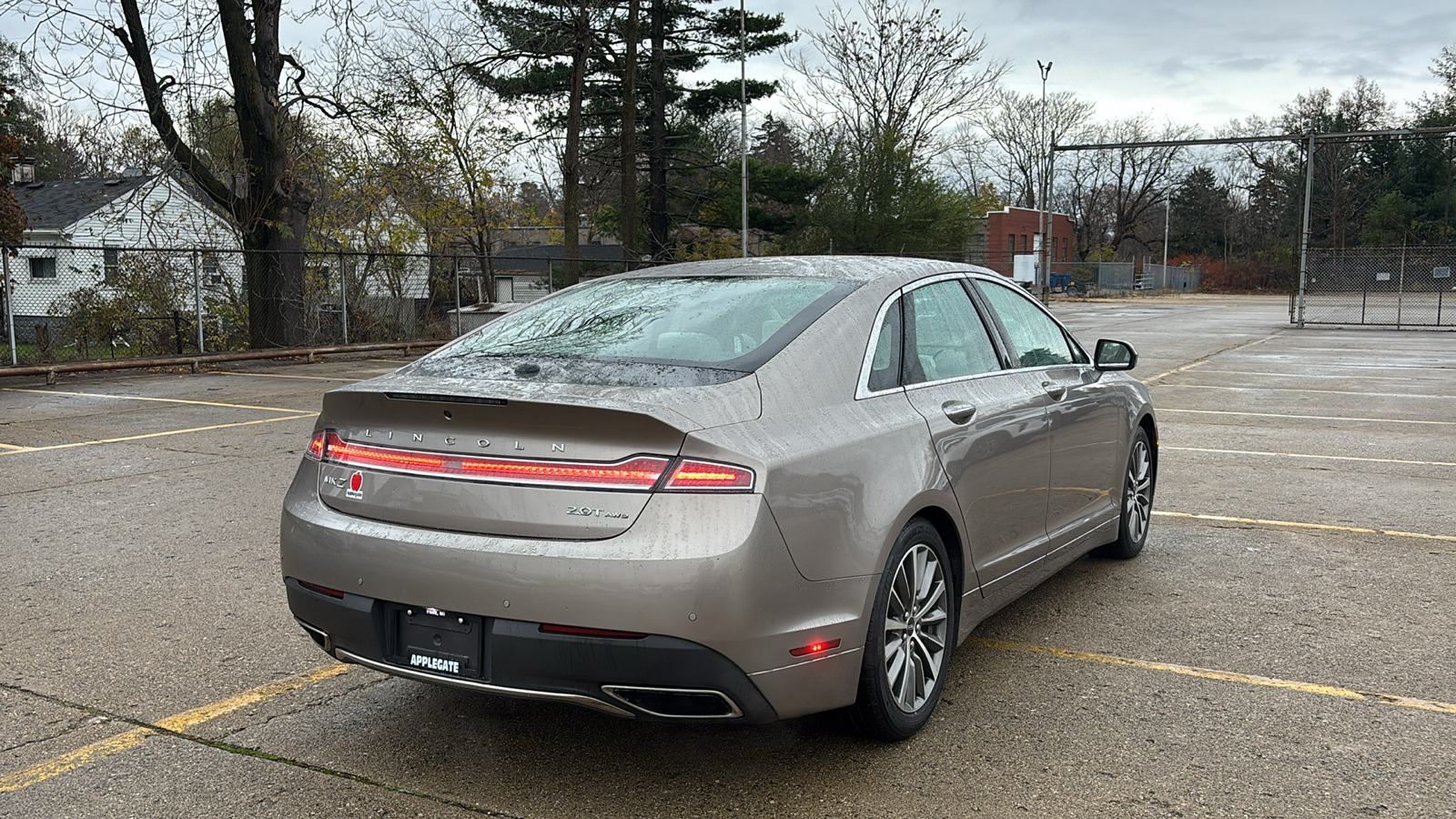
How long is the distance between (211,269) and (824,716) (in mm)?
20729

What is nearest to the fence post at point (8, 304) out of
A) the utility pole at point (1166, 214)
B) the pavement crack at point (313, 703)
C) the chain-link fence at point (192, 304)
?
the chain-link fence at point (192, 304)

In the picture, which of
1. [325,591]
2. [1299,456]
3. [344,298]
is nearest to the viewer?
[325,591]

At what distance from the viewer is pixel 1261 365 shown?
19.4 m

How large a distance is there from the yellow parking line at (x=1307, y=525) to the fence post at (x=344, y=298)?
17795 millimetres

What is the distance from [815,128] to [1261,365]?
27.3m

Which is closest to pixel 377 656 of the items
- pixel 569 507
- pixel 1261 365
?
pixel 569 507

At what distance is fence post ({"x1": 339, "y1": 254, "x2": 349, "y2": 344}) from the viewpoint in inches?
861

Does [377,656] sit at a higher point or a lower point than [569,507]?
lower

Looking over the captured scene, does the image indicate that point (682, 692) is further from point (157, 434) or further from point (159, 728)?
point (157, 434)

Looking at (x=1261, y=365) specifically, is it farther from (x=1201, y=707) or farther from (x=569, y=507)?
(x=569, y=507)

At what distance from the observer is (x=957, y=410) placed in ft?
13.1

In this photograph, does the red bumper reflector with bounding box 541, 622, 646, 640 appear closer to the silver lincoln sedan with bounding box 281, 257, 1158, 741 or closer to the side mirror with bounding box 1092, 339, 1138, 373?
the silver lincoln sedan with bounding box 281, 257, 1158, 741

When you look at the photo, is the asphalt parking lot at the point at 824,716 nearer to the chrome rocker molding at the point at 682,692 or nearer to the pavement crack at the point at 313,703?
the pavement crack at the point at 313,703

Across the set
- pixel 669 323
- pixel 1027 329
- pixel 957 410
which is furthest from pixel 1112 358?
pixel 669 323
